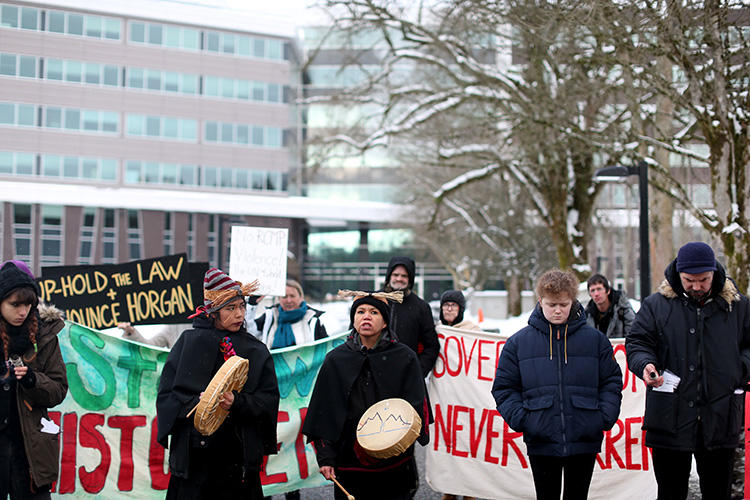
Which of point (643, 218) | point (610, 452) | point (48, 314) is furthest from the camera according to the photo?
point (643, 218)

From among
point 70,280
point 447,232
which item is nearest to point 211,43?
point 447,232

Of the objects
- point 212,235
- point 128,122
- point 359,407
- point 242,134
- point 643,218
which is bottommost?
point 359,407

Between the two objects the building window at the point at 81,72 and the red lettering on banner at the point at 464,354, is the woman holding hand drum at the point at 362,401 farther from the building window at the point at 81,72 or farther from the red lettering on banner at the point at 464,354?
the building window at the point at 81,72

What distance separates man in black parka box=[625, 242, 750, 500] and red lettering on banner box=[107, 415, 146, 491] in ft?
13.1

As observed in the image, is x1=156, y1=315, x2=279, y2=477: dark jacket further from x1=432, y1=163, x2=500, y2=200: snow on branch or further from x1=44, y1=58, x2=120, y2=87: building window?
x1=44, y1=58, x2=120, y2=87: building window

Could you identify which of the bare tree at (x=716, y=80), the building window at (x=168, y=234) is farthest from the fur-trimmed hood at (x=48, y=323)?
the building window at (x=168, y=234)

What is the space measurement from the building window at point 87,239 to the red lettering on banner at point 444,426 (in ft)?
153

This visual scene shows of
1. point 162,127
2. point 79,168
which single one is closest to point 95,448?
point 79,168

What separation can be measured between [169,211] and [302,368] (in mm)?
47617

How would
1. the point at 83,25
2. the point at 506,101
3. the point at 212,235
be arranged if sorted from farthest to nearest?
1. the point at 212,235
2. the point at 83,25
3. the point at 506,101

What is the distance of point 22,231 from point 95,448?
45779 millimetres

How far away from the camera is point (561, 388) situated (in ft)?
14.9

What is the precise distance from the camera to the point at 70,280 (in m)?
8.02

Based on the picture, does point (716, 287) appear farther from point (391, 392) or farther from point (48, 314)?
point (48, 314)
